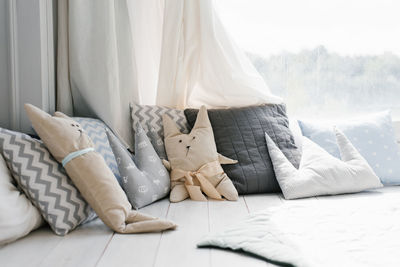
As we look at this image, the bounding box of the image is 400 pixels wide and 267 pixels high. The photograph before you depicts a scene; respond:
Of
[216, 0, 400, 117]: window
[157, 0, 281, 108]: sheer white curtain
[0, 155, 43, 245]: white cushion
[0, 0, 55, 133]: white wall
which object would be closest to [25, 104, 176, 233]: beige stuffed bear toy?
[0, 155, 43, 245]: white cushion

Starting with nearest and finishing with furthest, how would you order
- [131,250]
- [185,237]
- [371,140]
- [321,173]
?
[131,250] → [185,237] → [321,173] → [371,140]

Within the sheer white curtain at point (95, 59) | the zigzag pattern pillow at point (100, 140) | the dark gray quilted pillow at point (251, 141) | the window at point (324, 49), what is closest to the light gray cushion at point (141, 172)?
the zigzag pattern pillow at point (100, 140)

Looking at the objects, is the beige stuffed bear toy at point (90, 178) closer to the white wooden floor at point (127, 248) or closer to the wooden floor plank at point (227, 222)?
the white wooden floor at point (127, 248)

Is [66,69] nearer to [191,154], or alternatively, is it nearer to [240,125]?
[191,154]

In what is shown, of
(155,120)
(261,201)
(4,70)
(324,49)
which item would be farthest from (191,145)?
(324,49)

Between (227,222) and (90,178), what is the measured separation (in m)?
0.54

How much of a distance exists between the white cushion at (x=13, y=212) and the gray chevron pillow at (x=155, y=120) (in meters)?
0.77

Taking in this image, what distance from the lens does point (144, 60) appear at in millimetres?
2604

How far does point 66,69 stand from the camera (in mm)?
2336

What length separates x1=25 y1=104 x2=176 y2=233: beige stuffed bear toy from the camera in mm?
1696

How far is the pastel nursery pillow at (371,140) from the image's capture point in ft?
8.15

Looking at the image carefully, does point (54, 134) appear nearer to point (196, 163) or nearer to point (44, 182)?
point (44, 182)

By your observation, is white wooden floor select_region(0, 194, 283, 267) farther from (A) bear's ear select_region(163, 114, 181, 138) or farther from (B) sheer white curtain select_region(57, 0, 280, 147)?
(B) sheer white curtain select_region(57, 0, 280, 147)

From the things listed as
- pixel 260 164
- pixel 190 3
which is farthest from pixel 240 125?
pixel 190 3
